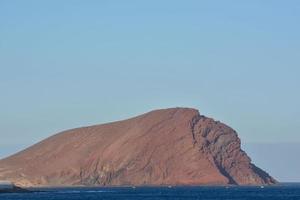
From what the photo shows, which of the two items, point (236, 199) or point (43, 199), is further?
point (43, 199)

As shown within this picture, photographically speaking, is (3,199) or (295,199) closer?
(295,199)

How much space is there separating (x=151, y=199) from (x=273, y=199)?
20.1 metres

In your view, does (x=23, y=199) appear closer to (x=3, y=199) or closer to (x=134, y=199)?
(x=3, y=199)

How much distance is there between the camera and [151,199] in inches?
6781

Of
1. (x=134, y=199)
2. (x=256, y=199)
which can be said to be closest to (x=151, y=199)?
(x=134, y=199)

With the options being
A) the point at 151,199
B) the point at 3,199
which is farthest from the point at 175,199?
the point at 3,199

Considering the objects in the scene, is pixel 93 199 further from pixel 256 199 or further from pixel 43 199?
pixel 256 199

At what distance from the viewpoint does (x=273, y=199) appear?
17050 cm

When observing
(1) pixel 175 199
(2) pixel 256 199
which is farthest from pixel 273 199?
(1) pixel 175 199

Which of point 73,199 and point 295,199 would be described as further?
point 73,199

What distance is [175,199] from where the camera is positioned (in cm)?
17488

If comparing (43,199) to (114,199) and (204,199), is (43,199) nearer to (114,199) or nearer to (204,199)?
(114,199)

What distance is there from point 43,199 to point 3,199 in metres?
8.73

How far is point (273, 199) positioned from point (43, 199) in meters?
41.0
